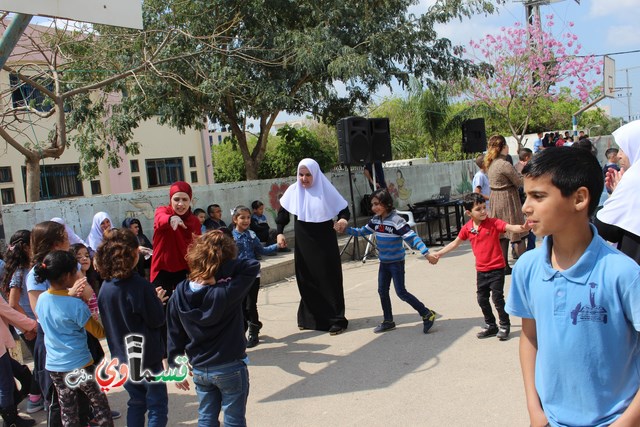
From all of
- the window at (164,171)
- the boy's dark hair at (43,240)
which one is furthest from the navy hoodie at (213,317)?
the window at (164,171)

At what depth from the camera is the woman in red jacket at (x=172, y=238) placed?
18.3 feet

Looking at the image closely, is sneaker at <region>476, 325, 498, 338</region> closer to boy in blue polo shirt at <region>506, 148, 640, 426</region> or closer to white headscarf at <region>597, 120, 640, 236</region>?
white headscarf at <region>597, 120, 640, 236</region>

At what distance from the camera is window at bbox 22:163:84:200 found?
85.1 ft

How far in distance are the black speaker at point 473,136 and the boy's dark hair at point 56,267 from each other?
14108mm

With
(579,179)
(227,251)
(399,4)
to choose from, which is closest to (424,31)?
(399,4)

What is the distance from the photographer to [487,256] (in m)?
5.70

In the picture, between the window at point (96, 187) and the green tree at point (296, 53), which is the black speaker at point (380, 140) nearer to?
the green tree at point (296, 53)

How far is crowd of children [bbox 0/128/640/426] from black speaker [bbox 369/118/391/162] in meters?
6.15

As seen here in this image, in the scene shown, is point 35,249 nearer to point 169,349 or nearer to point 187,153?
→ point 169,349

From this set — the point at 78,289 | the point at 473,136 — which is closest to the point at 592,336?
the point at 78,289

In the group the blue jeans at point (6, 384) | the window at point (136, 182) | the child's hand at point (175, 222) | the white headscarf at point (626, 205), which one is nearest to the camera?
the white headscarf at point (626, 205)

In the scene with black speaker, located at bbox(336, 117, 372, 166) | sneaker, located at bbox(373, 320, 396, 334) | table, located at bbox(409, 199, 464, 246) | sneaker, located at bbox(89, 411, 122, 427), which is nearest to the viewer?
sneaker, located at bbox(89, 411, 122, 427)

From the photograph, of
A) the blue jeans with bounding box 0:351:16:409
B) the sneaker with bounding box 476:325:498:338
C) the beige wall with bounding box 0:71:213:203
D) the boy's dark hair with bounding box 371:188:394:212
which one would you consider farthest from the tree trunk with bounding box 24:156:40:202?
the beige wall with bounding box 0:71:213:203

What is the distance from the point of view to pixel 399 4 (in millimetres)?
14625
